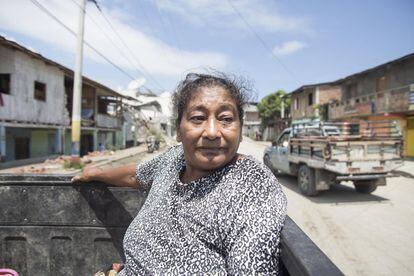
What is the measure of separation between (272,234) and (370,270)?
326 centimetres

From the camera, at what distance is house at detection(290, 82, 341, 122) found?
93.9 feet

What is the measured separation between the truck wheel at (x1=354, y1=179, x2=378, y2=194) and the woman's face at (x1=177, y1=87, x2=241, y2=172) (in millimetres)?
7335

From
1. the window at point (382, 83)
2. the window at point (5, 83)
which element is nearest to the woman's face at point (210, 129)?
the window at point (5, 83)

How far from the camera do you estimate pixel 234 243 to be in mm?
1261

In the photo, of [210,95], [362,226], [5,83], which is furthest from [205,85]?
[5,83]

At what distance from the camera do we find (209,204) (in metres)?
1.44

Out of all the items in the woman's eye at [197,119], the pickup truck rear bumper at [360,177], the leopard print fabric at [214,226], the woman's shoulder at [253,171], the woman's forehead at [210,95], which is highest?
the woman's forehead at [210,95]

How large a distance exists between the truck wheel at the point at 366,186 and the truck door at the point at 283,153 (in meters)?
2.16

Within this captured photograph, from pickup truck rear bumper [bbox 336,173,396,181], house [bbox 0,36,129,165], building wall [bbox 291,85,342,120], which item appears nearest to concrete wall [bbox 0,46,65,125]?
house [bbox 0,36,129,165]

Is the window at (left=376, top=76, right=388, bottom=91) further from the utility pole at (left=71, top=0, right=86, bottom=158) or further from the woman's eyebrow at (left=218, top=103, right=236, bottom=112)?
the woman's eyebrow at (left=218, top=103, right=236, bottom=112)

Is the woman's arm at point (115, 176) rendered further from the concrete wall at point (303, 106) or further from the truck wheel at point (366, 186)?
the concrete wall at point (303, 106)

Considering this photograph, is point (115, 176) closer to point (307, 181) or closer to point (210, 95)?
point (210, 95)

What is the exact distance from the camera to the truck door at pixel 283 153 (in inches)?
384

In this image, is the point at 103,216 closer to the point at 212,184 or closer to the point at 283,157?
the point at 212,184
